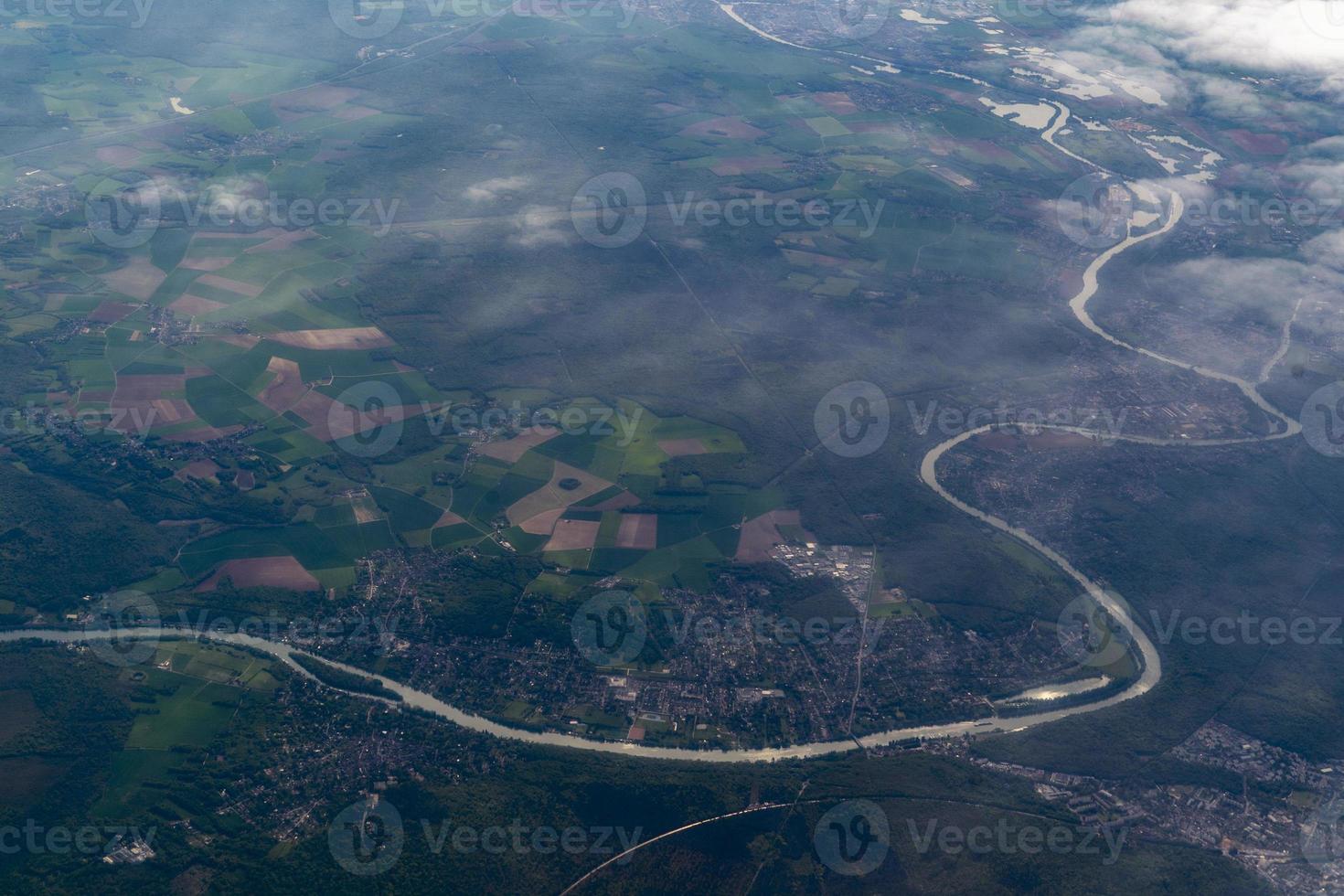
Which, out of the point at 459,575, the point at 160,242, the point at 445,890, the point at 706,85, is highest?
the point at 706,85

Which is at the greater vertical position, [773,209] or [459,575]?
[773,209]

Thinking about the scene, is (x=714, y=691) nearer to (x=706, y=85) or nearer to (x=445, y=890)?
(x=445, y=890)

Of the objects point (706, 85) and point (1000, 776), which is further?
point (706, 85)

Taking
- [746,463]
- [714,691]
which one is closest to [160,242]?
[746,463]

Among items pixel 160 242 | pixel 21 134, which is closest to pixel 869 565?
pixel 160 242

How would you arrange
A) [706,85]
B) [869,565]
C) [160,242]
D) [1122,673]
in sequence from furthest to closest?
1. [706,85]
2. [160,242]
3. [869,565]
4. [1122,673]

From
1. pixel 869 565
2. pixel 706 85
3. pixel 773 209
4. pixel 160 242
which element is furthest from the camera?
pixel 706 85

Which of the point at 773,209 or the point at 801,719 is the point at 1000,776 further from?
the point at 773,209

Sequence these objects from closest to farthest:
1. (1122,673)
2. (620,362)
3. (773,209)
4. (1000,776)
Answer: (1000,776) < (1122,673) < (620,362) < (773,209)

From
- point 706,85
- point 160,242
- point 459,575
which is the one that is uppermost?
point 706,85
